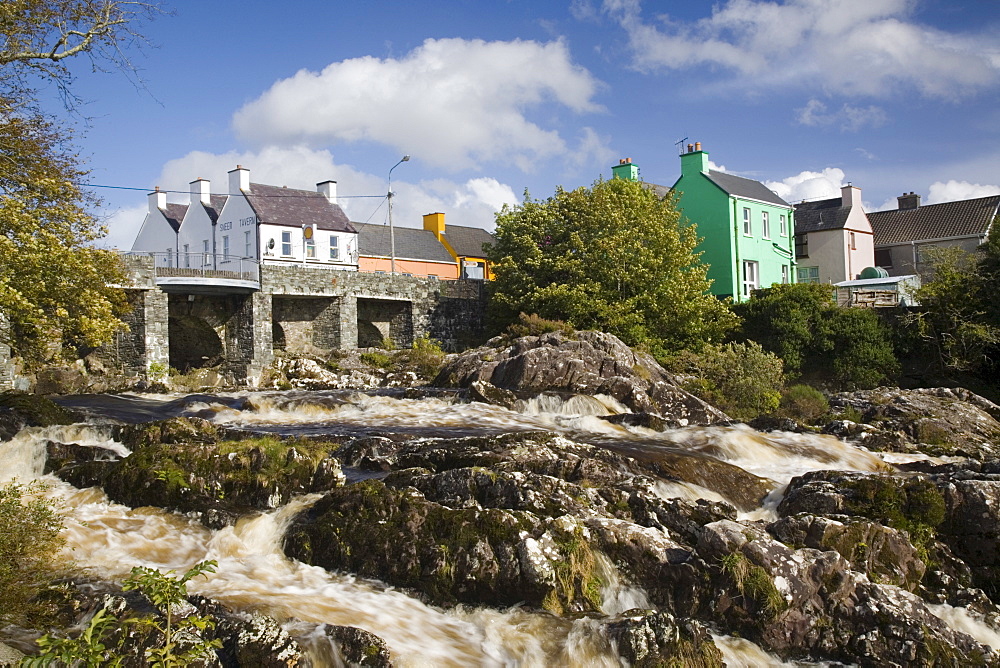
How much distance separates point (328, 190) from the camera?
46188mm

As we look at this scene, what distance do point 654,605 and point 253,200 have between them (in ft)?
120

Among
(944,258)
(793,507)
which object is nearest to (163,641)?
(793,507)

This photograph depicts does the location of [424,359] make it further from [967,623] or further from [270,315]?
[967,623]

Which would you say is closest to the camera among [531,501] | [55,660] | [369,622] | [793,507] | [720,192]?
[55,660]

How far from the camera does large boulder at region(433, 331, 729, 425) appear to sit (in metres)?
21.3

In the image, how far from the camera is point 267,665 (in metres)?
6.45

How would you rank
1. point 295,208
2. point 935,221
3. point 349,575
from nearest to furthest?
1. point 349,575
2. point 295,208
3. point 935,221

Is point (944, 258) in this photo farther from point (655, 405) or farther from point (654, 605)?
point (654, 605)

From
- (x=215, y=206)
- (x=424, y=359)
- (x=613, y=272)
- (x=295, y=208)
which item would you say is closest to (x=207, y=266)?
(x=215, y=206)

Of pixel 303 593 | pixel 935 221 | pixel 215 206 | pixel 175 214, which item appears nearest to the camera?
pixel 303 593

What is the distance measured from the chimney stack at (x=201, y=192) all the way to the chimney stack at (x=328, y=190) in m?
5.91

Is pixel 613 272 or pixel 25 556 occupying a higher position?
pixel 613 272

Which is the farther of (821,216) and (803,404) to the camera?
(821,216)

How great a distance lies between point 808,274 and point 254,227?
30510mm
